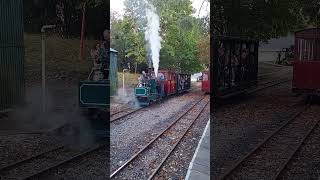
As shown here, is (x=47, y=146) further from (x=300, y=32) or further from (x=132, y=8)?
(x=300, y=32)

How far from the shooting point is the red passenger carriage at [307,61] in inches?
118

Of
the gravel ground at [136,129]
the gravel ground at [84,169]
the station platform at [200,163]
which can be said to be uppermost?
the gravel ground at [136,129]

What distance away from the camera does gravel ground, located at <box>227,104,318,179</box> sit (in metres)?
2.84

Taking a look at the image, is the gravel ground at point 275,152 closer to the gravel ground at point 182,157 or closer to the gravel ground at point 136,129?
the gravel ground at point 182,157

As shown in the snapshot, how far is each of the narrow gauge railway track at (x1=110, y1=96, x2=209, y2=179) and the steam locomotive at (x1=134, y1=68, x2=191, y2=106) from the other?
180mm

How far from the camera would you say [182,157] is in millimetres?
2336

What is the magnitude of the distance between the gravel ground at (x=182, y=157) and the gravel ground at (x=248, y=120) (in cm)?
44

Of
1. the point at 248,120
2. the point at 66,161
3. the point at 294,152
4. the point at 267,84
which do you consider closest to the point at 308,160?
the point at 294,152

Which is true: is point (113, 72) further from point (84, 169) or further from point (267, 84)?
point (267, 84)

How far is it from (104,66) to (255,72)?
4.26ft

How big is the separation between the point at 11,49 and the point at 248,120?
189cm

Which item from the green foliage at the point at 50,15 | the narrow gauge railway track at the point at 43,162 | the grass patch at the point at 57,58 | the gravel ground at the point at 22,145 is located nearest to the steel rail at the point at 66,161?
the narrow gauge railway track at the point at 43,162

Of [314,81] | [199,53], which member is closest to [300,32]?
[314,81]

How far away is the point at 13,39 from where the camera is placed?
274cm
